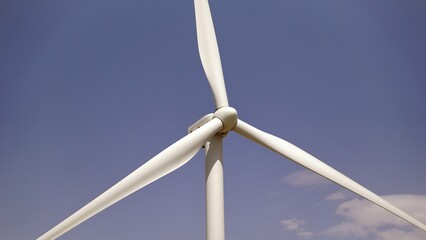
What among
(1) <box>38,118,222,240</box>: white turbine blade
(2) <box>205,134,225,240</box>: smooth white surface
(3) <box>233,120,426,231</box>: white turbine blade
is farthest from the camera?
(3) <box>233,120,426,231</box>: white turbine blade

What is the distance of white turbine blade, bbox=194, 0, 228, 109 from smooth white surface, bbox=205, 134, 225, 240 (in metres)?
1.39

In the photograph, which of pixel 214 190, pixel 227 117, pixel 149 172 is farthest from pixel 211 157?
pixel 149 172

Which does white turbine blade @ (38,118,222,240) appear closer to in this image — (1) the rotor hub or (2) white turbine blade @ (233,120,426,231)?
(1) the rotor hub

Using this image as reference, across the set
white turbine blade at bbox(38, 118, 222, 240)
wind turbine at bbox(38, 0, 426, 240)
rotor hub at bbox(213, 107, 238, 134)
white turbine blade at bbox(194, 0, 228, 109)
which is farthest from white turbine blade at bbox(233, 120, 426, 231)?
white turbine blade at bbox(38, 118, 222, 240)

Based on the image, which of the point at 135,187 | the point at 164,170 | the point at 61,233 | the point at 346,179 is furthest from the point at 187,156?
the point at 346,179

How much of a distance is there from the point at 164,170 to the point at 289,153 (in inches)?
170

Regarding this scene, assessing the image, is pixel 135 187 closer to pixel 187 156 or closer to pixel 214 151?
pixel 187 156

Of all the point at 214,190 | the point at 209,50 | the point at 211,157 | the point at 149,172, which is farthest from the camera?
the point at 209,50

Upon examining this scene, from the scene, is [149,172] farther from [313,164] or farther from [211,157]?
[313,164]

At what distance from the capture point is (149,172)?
42.8 feet

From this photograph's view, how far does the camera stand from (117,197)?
12.6 meters

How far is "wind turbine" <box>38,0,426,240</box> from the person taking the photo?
12.5m

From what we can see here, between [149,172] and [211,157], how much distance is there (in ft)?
6.97

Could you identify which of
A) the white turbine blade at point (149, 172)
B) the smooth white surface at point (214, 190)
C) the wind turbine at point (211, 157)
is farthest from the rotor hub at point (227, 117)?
the smooth white surface at point (214, 190)
